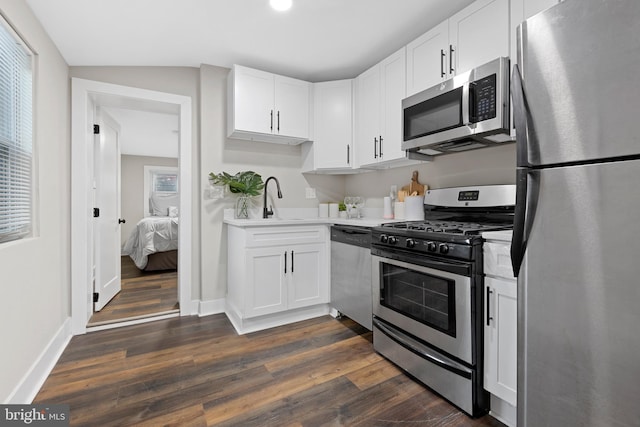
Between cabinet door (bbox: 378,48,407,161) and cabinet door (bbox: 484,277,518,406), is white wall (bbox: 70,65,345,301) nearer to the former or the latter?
cabinet door (bbox: 378,48,407,161)

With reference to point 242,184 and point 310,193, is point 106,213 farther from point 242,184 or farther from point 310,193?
point 310,193

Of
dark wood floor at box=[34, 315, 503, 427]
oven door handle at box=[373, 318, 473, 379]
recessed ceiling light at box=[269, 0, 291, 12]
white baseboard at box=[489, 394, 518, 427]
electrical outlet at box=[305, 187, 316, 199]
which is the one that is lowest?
dark wood floor at box=[34, 315, 503, 427]

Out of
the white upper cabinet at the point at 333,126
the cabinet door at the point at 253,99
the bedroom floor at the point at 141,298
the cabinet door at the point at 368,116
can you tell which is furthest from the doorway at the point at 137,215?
the cabinet door at the point at 368,116

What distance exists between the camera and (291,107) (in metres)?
2.99

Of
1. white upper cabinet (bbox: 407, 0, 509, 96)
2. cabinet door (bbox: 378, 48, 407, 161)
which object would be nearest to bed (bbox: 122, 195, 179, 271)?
cabinet door (bbox: 378, 48, 407, 161)

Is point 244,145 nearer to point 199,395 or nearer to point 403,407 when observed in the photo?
point 199,395

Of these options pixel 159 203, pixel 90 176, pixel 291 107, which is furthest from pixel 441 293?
pixel 159 203

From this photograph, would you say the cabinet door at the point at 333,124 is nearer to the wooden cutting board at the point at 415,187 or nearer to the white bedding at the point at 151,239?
the wooden cutting board at the point at 415,187

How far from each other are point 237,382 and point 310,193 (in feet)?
6.76

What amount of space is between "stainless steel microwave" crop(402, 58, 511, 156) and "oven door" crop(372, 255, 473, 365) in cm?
84

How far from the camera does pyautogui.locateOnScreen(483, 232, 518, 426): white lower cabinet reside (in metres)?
1.42

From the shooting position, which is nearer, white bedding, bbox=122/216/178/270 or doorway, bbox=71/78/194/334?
doorway, bbox=71/78/194/334

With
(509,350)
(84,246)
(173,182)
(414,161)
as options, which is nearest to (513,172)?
(414,161)

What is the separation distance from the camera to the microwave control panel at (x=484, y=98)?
1752 mm
